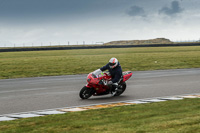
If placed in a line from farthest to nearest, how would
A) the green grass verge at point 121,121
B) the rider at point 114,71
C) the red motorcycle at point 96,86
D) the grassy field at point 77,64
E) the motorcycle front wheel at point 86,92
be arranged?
the grassy field at point 77,64
the rider at point 114,71
the motorcycle front wheel at point 86,92
the red motorcycle at point 96,86
the green grass verge at point 121,121

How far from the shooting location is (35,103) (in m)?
11.5

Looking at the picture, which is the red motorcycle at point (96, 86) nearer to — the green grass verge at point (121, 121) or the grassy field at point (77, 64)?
the green grass verge at point (121, 121)

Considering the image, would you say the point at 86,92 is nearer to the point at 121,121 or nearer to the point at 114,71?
the point at 114,71

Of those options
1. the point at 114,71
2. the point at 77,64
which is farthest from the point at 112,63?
the point at 77,64

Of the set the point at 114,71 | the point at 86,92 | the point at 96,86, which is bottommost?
the point at 86,92

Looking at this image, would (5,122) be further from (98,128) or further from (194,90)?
(194,90)

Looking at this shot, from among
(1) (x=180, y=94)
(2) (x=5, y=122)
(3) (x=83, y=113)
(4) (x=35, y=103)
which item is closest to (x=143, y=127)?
(3) (x=83, y=113)

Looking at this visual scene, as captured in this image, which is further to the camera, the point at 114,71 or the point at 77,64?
the point at 77,64

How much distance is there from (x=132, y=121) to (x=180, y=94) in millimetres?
5510

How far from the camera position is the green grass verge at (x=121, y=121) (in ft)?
23.3

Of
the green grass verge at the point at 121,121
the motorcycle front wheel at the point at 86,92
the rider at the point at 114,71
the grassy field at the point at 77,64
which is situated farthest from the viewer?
the grassy field at the point at 77,64

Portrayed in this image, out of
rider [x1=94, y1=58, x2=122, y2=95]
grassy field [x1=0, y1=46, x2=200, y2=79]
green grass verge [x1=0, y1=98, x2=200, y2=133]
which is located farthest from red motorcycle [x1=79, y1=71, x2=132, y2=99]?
grassy field [x1=0, y1=46, x2=200, y2=79]

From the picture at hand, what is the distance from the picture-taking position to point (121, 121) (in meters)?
8.01

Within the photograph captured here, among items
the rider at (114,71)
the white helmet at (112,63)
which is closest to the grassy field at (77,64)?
the rider at (114,71)
